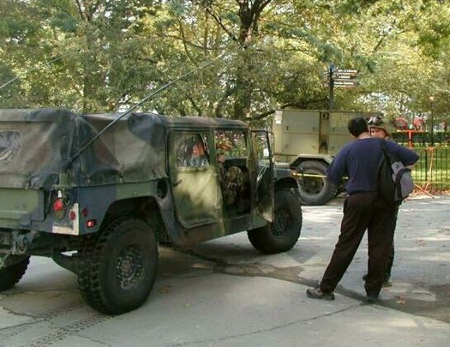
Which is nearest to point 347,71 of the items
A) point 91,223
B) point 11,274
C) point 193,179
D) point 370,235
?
point 193,179

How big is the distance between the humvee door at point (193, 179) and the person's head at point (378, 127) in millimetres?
1718

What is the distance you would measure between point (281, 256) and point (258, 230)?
475 millimetres

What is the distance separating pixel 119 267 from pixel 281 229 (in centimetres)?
309

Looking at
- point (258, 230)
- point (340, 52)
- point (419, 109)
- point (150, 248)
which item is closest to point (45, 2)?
point (340, 52)

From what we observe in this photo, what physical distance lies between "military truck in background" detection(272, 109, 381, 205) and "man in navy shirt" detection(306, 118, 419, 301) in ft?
26.1

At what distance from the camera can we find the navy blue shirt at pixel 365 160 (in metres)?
5.43

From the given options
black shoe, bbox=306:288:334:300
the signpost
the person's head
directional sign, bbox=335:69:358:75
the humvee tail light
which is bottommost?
black shoe, bbox=306:288:334:300

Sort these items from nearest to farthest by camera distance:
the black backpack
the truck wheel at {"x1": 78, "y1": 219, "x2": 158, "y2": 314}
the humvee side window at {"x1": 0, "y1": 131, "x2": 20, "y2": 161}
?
the truck wheel at {"x1": 78, "y1": 219, "x2": 158, "y2": 314}
the humvee side window at {"x1": 0, "y1": 131, "x2": 20, "y2": 161}
the black backpack

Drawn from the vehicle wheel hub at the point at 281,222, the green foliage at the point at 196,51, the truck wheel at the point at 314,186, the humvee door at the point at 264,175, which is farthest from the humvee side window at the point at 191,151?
the truck wheel at the point at 314,186

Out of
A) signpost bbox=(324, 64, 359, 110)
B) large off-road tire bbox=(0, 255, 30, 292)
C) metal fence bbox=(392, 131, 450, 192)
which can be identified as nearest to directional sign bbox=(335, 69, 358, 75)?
signpost bbox=(324, 64, 359, 110)

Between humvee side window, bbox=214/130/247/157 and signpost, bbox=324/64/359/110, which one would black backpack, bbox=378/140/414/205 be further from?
signpost, bbox=324/64/359/110

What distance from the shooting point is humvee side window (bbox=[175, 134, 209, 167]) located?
6.05 meters

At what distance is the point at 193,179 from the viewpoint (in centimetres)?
615

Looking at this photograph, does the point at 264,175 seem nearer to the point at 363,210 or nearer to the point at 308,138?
the point at 363,210
